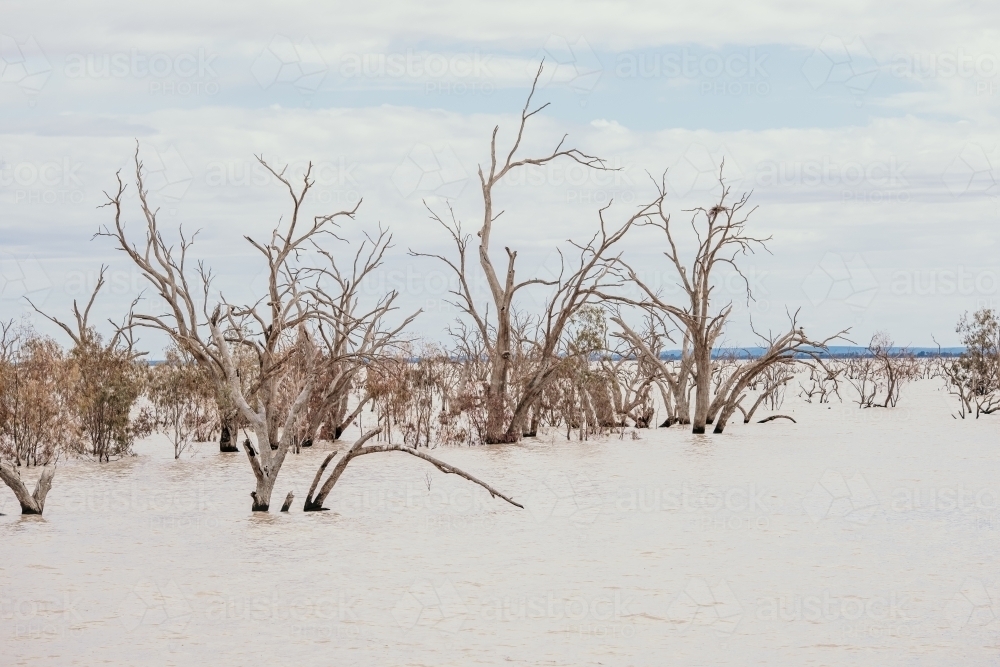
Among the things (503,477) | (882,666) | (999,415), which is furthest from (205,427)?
(999,415)

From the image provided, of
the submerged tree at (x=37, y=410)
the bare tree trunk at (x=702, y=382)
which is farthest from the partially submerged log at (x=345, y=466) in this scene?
the bare tree trunk at (x=702, y=382)

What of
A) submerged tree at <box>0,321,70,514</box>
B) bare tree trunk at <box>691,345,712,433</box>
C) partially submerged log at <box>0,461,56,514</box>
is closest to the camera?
partially submerged log at <box>0,461,56,514</box>

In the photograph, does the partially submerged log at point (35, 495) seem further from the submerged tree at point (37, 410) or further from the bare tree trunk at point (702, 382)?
the bare tree trunk at point (702, 382)

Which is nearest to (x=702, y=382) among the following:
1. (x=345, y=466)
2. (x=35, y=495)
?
(x=345, y=466)

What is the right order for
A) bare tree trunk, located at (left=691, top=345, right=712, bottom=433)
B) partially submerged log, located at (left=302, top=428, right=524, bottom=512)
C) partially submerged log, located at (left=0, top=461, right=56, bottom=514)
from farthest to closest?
bare tree trunk, located at (left=691, top=345, right=712, bottom=433)
partially submerged log, located at (left=0, top=461, right=56, bottom=514)
partially submerged log, located at (left=302, top=428, right=524, bottom=512)

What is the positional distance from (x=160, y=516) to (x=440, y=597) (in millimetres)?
6653

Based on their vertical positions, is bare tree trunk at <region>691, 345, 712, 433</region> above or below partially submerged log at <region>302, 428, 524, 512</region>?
above

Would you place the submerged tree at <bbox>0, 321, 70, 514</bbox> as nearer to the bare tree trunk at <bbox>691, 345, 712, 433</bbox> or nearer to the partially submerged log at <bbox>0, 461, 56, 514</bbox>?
the partially submerged log at <bbox>0, 461, 56, 514</bbox>

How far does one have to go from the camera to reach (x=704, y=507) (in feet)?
55.4

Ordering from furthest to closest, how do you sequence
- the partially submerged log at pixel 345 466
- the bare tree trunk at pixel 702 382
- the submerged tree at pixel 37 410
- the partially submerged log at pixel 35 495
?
the bare tree trunk at pixel 702 382
the submerged tree at pixel 37 410
the partially submerged log at pixel 35 495
the partially submerged log at pixel 345 466

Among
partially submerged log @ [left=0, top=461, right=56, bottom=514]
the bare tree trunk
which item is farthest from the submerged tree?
the bare tree trunk

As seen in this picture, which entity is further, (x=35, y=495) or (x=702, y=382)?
(x=702, y=382)

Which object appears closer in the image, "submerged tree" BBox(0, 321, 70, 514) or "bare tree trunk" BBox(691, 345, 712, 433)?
"submerged tree" BBox(0, 321, 70, 514)

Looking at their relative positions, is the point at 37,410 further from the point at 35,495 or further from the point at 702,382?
the point at 702,382
